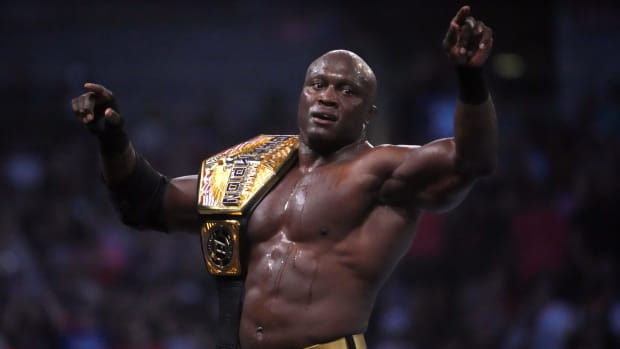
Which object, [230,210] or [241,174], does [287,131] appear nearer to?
[241,174]

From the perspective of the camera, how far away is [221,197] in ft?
10.3

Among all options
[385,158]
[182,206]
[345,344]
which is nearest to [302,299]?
[345,344]

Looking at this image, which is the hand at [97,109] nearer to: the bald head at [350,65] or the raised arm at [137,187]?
the raised arm at [137,187]

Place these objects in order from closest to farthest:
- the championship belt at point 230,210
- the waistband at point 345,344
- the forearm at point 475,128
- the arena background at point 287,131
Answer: the forearm at point 475,128, the waistband at point 345,344, the championship belt at point 230,210, the arena background at point 287,131

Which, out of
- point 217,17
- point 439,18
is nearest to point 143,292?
point 217,17

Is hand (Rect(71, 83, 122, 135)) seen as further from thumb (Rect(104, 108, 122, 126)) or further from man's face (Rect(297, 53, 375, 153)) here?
man's face (Rect(297, 53, 375, 153))

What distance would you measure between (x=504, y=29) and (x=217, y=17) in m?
2.34

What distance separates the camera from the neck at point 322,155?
3141 mm

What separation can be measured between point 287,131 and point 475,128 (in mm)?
4659

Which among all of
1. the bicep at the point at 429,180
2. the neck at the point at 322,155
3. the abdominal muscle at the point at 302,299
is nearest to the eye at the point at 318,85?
the neck at the point at 322,155

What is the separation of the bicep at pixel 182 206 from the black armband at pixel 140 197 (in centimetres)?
Result: 2

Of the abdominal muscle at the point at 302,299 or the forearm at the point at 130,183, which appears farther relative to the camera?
the forearm at the point at 130,183

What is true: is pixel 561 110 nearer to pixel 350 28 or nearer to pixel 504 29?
pixel 504 29

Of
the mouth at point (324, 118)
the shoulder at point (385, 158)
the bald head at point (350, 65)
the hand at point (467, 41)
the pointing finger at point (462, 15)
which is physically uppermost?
the pointing finger at point (462, 15)
